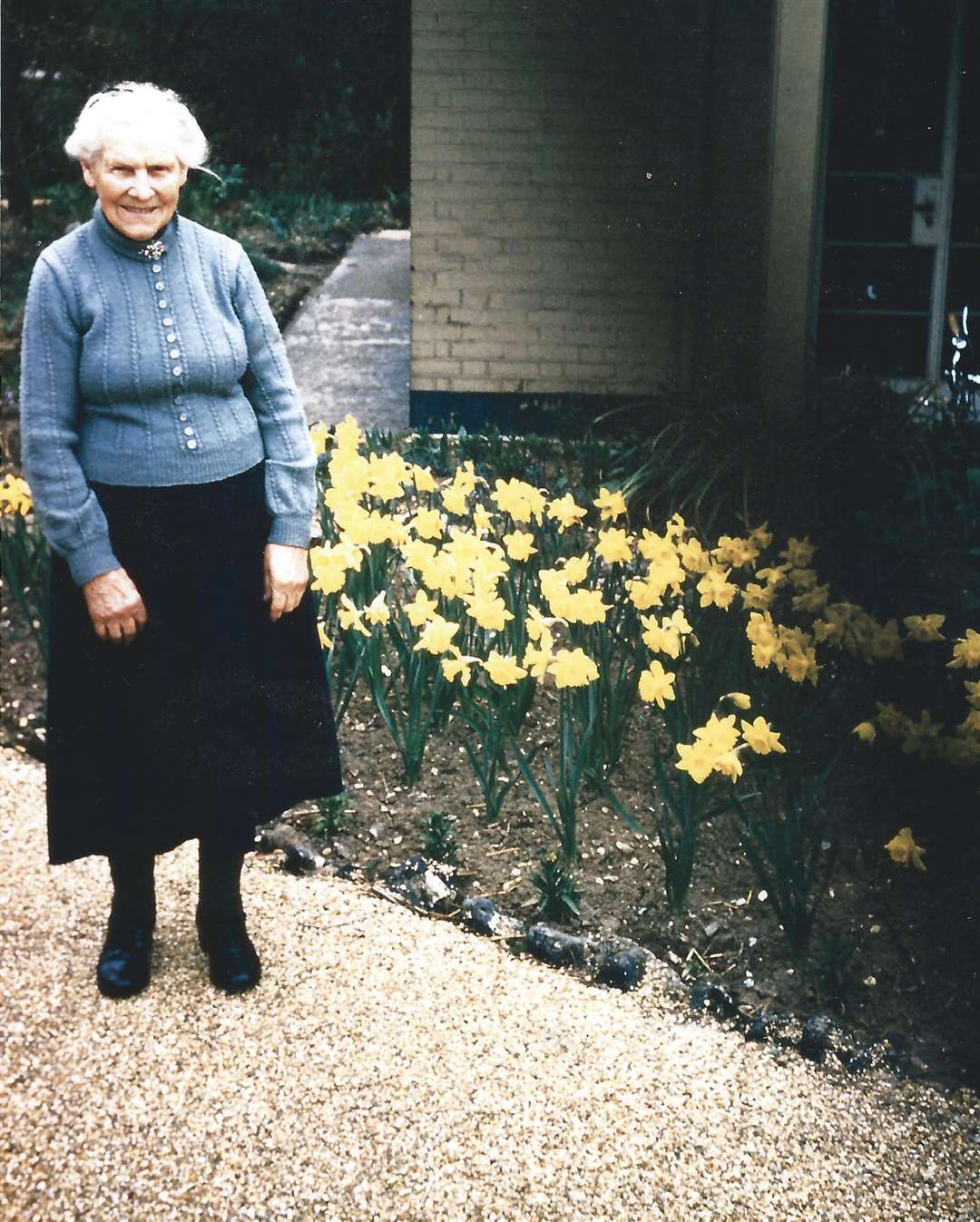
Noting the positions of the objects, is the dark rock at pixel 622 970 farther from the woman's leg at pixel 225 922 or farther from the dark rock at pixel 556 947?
the woman's leg at pixel 225 922

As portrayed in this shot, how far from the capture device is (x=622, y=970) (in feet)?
9.19

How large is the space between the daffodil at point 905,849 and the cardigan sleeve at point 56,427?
1676 mm

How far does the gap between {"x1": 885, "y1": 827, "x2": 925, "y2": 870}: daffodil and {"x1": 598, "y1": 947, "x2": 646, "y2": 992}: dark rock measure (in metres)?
0.57

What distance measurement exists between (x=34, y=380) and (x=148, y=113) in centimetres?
49

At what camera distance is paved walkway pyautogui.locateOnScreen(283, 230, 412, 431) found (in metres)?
6.96

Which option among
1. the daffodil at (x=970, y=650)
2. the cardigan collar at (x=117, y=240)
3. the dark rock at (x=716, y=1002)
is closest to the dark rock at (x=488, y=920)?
the dark rock at (x=716, y=1002)

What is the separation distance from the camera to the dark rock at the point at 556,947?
9.41 ft

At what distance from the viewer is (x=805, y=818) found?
2.82 meters

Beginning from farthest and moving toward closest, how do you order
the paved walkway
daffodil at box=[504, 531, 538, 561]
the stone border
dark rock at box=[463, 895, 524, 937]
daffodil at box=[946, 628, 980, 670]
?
the paved walkway
daffodil at box=[504, 531, 538, 561]
daffodil at box=[946, 628, 980, 670]
dark rock at box=[463, 895, 524, 937]
the stone border

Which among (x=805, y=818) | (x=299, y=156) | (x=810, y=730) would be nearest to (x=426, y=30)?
(x=810, y=730)

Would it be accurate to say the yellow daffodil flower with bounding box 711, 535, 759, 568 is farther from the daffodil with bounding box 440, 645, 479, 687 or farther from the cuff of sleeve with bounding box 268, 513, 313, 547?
the cuff of sleeve with bounding box 268, 513, 313, 547

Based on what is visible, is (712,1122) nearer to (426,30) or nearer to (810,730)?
(810,730)

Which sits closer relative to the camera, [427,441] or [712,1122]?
[712,1122]

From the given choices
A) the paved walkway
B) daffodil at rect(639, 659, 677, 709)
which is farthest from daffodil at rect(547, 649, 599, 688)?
the paved walkway
